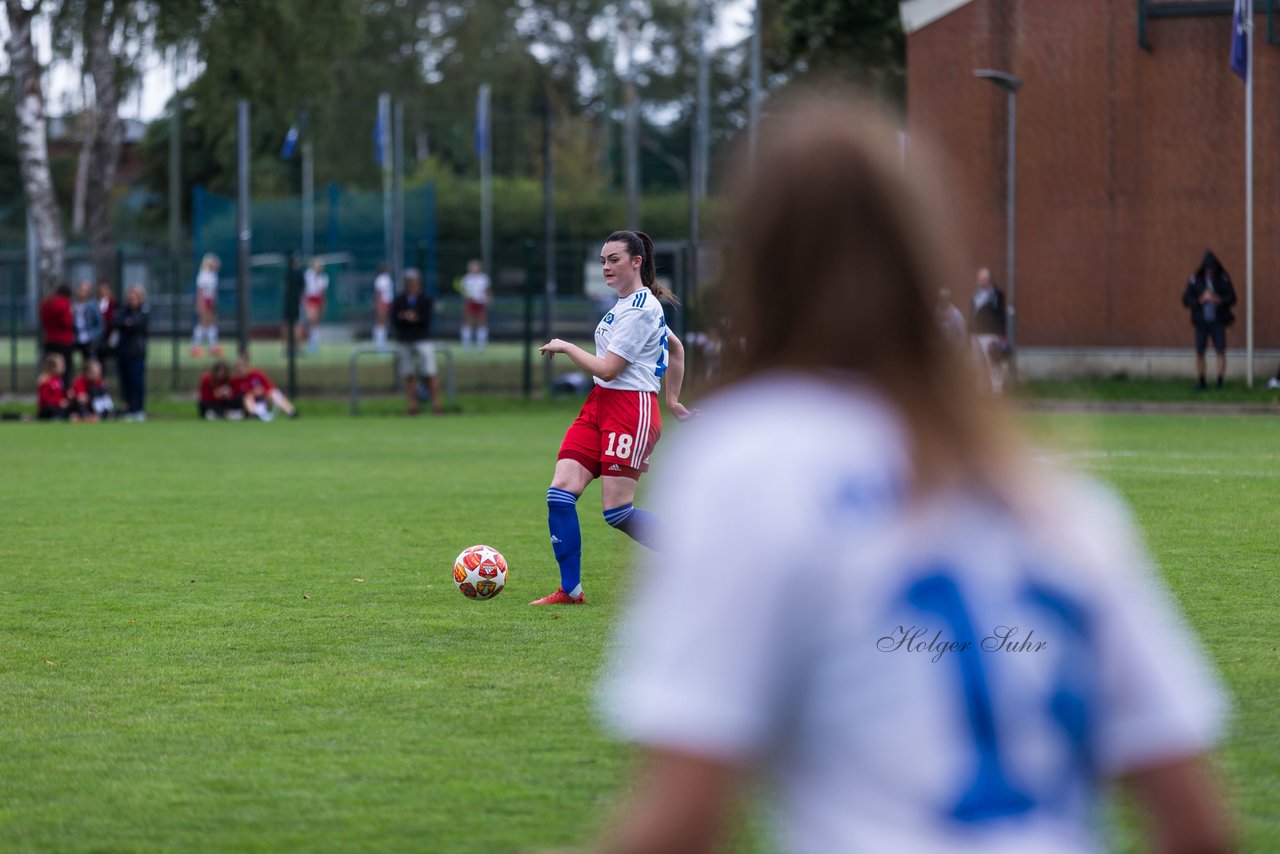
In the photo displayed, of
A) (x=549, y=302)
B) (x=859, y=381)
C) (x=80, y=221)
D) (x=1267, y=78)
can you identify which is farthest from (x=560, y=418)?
(x=80, y=221)

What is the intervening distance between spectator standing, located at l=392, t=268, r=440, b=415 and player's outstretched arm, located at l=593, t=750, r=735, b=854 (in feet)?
80.8

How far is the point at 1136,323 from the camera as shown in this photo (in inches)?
1134

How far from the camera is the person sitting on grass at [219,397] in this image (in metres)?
26.5

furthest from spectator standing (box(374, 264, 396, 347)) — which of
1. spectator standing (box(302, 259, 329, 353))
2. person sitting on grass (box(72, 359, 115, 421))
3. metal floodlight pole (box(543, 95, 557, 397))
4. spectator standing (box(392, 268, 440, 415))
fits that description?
person sitting on grass (box(72, 359, 115, 421))

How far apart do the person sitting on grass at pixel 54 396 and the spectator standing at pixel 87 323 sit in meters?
0.39

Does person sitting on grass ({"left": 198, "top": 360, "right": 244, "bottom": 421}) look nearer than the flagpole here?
No

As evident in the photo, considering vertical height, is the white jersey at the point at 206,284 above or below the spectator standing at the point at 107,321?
above

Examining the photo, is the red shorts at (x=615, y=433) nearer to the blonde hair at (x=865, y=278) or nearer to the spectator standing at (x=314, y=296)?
the blonde hair at (x=865, y=278)

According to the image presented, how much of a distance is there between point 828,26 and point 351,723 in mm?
34768

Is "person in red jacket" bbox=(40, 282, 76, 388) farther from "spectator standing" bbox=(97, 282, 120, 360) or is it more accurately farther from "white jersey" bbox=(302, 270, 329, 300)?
"white jersey" bbox=(302, 270, 329, 300)

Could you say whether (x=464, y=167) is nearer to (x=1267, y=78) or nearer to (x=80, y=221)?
(x=80, y=221)

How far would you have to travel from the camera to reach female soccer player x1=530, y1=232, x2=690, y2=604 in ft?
28.6

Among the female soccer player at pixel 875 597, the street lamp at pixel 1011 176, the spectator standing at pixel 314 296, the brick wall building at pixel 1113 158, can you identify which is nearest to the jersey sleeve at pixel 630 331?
the female soccer player at pixel 875 597
